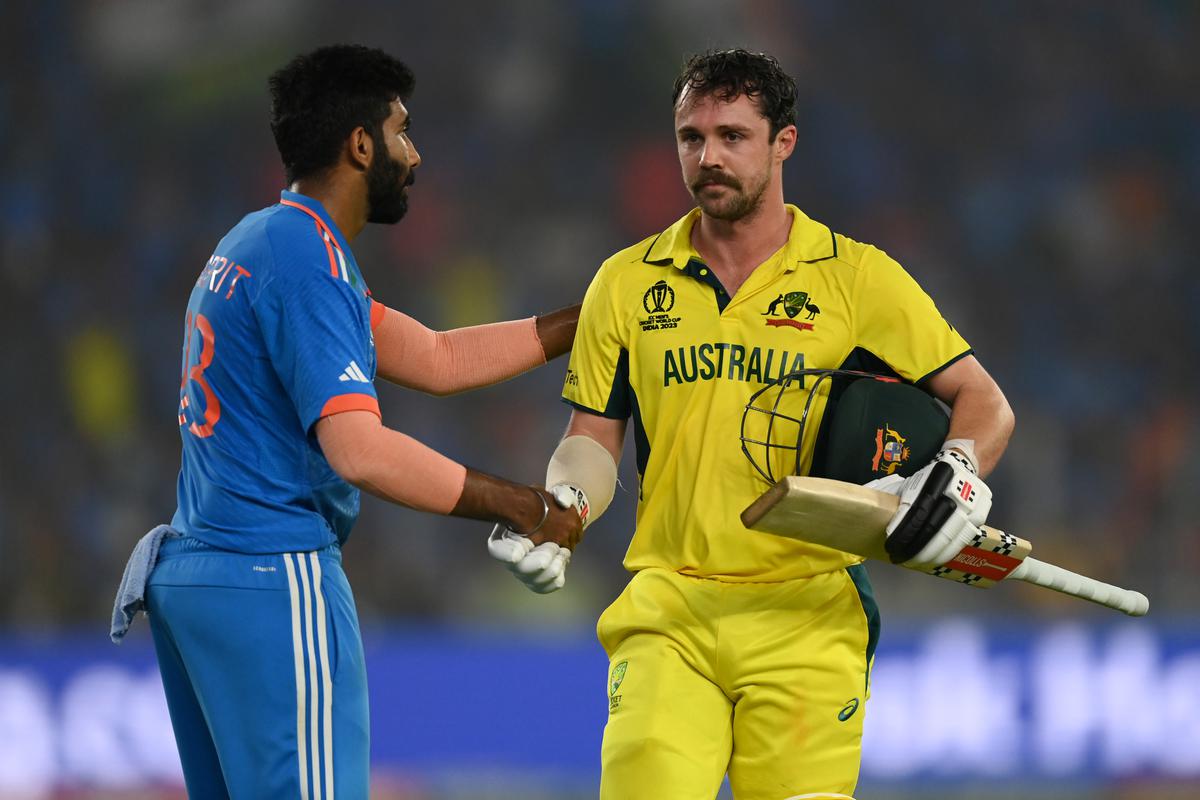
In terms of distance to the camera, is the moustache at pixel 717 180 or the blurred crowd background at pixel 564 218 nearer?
the moustache at pixel 717 180

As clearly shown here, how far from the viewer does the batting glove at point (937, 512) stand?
10.1 ft

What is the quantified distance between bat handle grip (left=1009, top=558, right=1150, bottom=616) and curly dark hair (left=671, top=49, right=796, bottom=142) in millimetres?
1125

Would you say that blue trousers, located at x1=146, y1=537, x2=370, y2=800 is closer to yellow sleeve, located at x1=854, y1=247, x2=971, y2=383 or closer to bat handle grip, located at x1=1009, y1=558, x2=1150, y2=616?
yellow sleeve, located at x1=854, y1=247, x2=971, y2=383

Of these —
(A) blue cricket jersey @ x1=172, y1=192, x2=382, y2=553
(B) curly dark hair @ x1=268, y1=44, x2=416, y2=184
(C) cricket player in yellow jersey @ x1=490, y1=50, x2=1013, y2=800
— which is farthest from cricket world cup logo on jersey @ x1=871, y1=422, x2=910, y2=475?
(B) curly dark hair @ x1=268, y1=44, x2=416, y2=184

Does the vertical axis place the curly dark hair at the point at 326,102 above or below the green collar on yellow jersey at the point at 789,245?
above


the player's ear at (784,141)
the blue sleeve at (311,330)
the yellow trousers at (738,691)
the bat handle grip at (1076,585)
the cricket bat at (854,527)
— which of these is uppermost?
the player's ear at (784,141)

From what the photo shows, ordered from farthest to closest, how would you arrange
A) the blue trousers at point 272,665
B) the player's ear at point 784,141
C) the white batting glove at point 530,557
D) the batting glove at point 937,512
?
the player's ear at point 784,141 < the white batting glove at point 530,557 < the batting glove at point 937,512 < the blue trousers at point 272,665

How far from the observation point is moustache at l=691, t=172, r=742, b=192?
3.43m

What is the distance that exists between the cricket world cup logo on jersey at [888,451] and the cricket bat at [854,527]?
0.39 feet

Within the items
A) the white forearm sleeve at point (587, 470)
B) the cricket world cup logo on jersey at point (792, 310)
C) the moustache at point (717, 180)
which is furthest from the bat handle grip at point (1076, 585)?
the moustache at point (717, 180)

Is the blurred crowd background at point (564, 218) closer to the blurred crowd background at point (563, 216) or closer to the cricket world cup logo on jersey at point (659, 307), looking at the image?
the blurred crowd background at point (563, 216)

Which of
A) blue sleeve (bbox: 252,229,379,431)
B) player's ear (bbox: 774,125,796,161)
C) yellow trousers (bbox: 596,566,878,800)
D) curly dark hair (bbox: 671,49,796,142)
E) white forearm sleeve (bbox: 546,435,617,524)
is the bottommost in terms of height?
yellow trousers (bbox: 596,566,878,800)

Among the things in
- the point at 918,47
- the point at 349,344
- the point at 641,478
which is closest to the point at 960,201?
the point at 918,47

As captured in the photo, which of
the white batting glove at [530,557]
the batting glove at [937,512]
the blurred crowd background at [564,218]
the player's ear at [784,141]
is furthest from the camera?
the blurred crowd background at [564,218]
